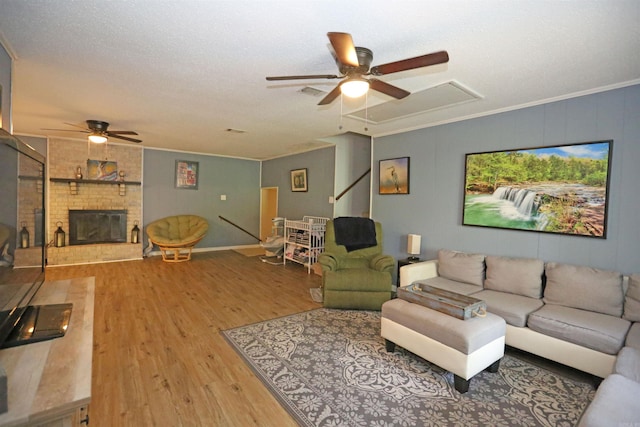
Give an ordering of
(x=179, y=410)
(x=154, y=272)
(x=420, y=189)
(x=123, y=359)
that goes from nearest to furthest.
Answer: (x=179, y=410) < (x=123, y=359) < (x=420, y=189) < (x=154, y=272)

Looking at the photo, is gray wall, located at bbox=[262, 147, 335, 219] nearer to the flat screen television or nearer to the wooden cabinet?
the flat screen television

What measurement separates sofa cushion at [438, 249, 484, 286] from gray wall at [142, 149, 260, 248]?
224 inches

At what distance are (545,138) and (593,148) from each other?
41 centimetres

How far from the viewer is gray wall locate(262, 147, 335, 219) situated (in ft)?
19.2

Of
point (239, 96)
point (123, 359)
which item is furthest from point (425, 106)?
point (123, 359)

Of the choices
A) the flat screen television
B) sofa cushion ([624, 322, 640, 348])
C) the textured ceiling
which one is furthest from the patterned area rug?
the textured ceiling

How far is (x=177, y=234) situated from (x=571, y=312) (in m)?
6.86

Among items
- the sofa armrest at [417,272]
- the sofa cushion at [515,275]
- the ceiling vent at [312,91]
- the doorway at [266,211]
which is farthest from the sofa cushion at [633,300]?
the doorway at [266,211]

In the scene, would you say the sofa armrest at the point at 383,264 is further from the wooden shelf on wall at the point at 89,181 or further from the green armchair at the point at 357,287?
the wooden shelf on wall at the point at 89,181

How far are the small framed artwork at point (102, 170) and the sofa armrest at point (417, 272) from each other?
247 inches

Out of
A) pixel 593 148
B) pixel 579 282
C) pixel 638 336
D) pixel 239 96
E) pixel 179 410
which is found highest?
pixel 239 96

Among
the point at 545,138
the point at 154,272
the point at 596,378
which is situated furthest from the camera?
the point at 154,272

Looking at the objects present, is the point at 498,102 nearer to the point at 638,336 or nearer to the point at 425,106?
the point at 425,106

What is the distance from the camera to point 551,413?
1931 mm
